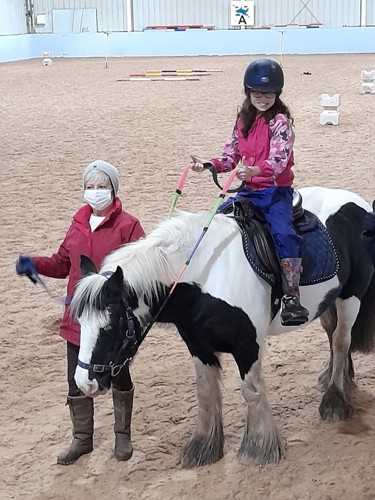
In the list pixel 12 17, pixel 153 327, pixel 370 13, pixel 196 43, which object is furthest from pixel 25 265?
pixel 370 13

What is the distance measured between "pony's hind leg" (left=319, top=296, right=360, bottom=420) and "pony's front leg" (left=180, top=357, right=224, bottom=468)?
0.61 meters

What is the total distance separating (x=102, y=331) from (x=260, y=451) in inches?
37.8

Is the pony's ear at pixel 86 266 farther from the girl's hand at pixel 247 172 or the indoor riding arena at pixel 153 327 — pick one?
the girl's hand at pixel 247 172

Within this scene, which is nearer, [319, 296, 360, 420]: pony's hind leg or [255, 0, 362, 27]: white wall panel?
[319, 296, 360, 420]: pony's hind leg

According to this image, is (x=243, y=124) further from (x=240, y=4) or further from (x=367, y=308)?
(x=240, y=4)

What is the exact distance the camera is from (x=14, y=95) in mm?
16969

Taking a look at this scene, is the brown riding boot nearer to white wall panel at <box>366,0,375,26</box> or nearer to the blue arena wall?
the blue arena wall

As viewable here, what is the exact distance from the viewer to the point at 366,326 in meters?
3.49

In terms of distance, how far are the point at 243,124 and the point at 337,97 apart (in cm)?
938

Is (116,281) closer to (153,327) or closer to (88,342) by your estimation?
(88,342)

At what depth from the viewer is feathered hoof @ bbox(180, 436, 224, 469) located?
3.08 m

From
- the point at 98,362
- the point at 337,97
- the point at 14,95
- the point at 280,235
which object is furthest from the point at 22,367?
the point at 14,95

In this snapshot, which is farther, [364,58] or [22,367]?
[364,58]

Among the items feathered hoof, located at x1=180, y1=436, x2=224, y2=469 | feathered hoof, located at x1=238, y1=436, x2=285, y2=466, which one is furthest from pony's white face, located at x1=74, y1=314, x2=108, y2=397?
feathered hoof, located at x1=238, y1=436, x2=285, y2=466
